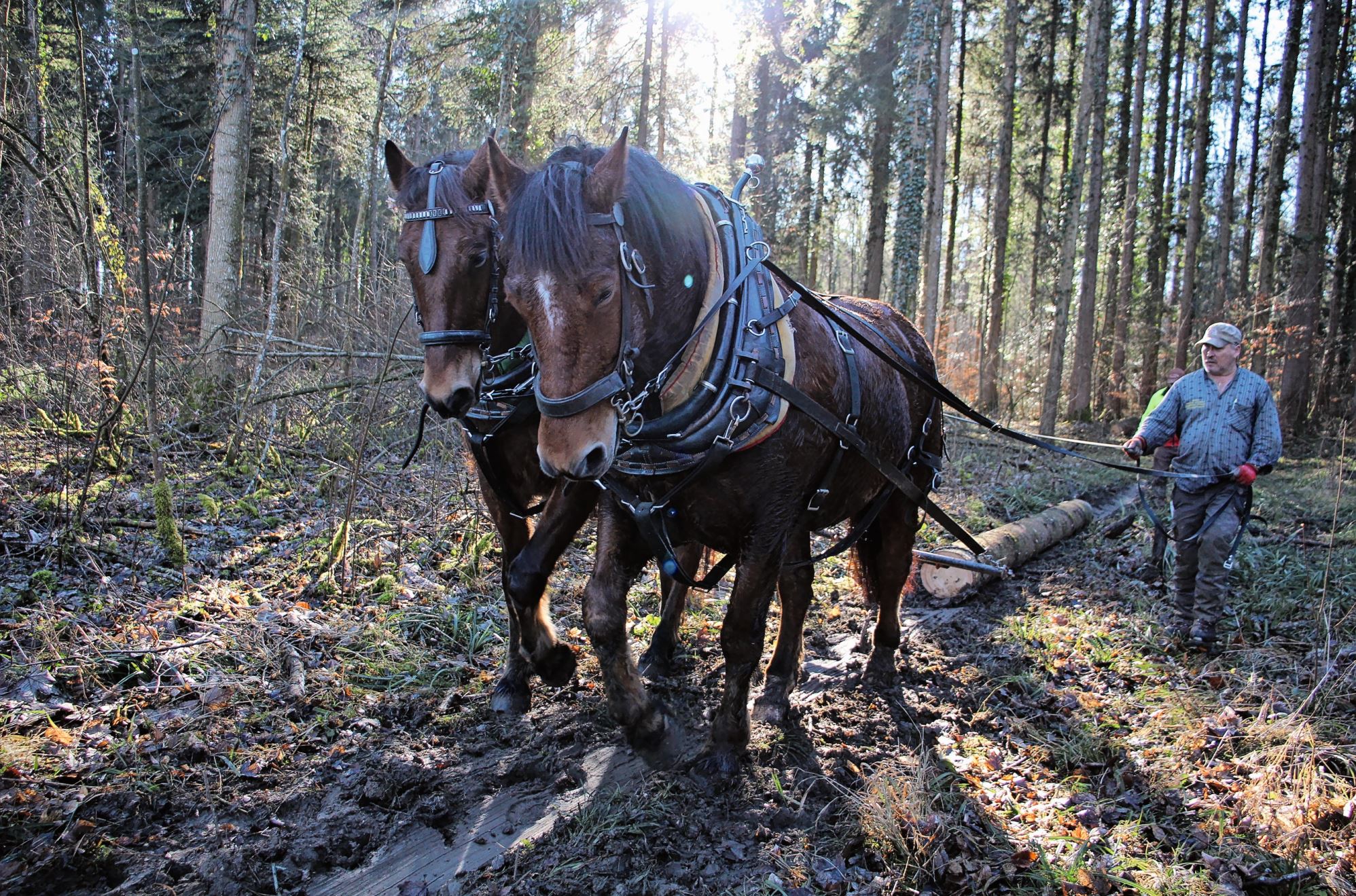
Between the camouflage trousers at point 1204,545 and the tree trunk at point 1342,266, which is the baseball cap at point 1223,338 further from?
the tree trunk at point 1342,266

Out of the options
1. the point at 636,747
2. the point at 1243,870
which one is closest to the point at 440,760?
the point at 636,747

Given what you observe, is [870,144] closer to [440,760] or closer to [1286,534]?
[1286,534]

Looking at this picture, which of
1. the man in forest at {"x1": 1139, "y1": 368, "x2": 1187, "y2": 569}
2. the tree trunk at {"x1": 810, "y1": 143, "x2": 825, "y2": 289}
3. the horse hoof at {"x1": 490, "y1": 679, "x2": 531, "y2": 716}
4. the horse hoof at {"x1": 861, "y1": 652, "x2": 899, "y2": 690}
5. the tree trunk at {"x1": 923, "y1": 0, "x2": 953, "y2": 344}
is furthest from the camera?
the tree trunk at {"x1": 810, "y1": 143, "x2": 825, "y2": 289}

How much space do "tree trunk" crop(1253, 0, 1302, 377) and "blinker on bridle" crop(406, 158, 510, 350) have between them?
17576mm

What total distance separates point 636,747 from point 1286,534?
753 centimetres

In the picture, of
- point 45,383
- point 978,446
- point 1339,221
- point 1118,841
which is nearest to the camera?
point 1118,841

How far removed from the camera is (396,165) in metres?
3.52

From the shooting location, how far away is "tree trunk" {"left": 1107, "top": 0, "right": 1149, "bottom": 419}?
18.0 m

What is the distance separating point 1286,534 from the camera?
7395 mm

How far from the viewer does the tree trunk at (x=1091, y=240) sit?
593 inches

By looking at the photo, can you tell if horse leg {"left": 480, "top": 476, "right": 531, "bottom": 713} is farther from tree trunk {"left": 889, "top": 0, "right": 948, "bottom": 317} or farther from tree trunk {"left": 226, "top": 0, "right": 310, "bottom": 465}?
tree trunk {"left": 889, "top": 0, "right": 948, "bottom": 317}

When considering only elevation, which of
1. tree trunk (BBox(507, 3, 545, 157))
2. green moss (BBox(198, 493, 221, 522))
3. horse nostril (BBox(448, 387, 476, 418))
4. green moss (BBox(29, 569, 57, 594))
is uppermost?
tree trunk (BBox(507, 3, 545, 157))

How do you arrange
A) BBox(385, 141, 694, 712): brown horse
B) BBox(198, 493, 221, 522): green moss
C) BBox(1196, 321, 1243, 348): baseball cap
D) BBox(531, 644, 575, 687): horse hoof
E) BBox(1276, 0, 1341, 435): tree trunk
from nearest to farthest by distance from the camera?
BBox(385, 141, 694, 712): brown horse → BBox(531, 644, 575, 687): horse hoof → BBox(1196, 321, 1243, 348): baseball cap → BBox(198, 493, 221, 522): green moss → BBox(1276, 0, 1341, 435): tree trunk

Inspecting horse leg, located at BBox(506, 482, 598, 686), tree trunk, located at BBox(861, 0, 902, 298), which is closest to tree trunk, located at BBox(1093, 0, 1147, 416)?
tree trunk, located at BBox(861, 0, 902, 298)
